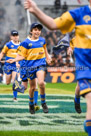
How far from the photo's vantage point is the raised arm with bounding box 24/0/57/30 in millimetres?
3678

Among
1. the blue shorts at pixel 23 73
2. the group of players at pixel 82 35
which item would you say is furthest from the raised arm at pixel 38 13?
the blue shorts at pixel 23 73

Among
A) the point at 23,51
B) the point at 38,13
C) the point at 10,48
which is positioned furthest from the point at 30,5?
the point at 10,48

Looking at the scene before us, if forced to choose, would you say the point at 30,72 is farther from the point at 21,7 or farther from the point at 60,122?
the point at 21,7

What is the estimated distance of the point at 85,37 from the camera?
4086 millimetres

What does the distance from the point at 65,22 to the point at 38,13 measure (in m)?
0.39

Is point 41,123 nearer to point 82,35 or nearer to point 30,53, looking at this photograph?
point 30,53

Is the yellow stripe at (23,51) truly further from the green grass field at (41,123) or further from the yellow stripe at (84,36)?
the yellow stripe at (84,36)

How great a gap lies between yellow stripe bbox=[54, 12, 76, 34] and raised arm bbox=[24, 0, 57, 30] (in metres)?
0.07

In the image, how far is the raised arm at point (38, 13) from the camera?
3.68 meters

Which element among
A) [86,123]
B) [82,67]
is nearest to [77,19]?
[82,67]

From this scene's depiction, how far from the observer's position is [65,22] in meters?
4.00

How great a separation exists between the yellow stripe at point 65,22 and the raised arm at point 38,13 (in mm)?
70

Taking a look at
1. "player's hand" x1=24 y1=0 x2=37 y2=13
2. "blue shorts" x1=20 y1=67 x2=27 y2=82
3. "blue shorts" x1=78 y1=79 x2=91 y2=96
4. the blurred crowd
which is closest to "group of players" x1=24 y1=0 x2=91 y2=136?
"blue shorts" x1=78 y1=79 x2=91 y2=96

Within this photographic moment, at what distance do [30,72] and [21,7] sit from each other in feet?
69.7
